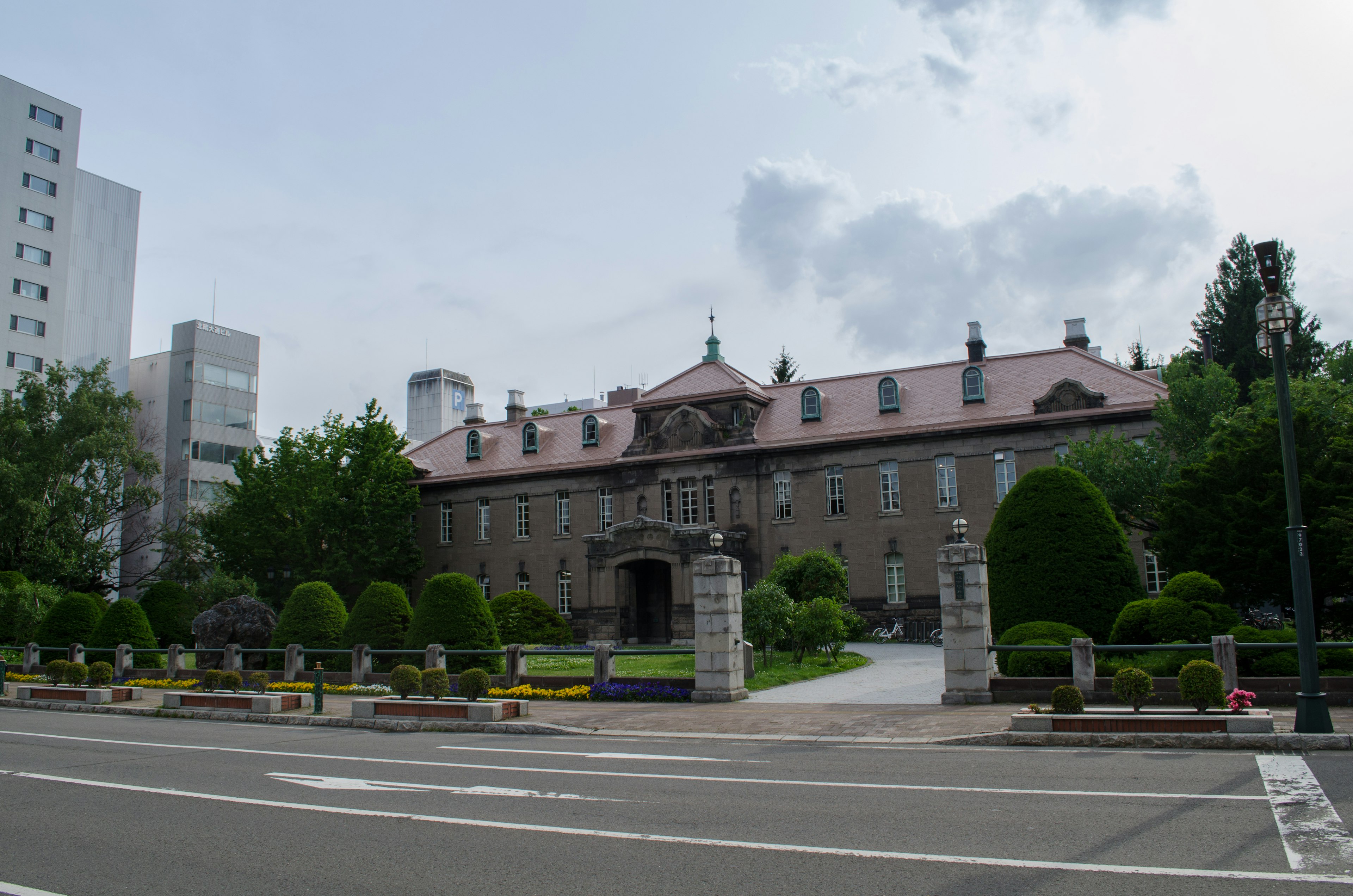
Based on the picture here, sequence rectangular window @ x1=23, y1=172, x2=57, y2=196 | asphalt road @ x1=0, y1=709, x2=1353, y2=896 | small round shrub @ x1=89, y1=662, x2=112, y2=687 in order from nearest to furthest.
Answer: asphalt road @ x1=0, y1=709, x2=1353, y2=896, small round shrub @ x1=89, y1=662, x2=112, y2=687, rectangular window @ x1=23, y1=172, x2=57, y2=196

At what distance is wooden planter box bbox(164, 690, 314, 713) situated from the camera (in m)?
19.5

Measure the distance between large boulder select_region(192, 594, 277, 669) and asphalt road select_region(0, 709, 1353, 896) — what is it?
60.2 ft

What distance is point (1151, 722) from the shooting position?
12477 millimetres

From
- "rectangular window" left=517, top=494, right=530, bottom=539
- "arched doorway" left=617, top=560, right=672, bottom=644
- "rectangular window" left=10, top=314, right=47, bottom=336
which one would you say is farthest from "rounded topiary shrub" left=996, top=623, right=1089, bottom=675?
"rectangular window" left=10, top=314, right=47, bottom=336

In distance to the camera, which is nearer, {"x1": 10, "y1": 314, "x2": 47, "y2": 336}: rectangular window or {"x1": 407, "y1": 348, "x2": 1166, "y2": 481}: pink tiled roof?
{"x1": 407, "y1": 348, "x2": 1166, "y2": 481}: pink tiled roof

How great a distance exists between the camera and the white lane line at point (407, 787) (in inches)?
381

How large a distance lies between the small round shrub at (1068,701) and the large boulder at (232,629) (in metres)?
25.2

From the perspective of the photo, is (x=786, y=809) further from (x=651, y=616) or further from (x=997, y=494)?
(x=651, y=616)

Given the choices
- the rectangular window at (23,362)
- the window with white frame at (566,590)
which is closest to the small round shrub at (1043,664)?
A: the window with white frame at (566,590)

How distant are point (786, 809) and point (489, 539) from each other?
4084 centimetres

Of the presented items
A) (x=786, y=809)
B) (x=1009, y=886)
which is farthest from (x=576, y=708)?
(x=1009, y=886)

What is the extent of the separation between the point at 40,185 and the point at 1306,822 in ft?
234

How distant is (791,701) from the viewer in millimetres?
19219

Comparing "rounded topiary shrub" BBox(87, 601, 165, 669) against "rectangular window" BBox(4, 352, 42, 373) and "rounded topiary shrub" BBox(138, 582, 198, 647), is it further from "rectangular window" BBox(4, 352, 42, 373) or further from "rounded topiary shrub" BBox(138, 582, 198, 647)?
"rectangular window" BBox(4, 352, 42, 373)
